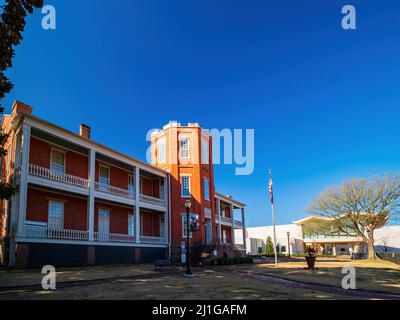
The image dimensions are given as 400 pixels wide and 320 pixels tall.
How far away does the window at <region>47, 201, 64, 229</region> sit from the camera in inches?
822

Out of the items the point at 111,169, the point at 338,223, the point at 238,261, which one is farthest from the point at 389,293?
the point at 338,223

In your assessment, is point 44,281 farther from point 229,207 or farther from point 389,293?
point 229,207

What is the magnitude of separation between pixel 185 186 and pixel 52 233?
1418cm

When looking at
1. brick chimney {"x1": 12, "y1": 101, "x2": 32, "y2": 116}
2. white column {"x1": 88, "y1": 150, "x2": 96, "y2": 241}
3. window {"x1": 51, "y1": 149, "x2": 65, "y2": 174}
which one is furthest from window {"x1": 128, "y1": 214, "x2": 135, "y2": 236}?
brick chimney {"x1": 12, "y1": 101, "x2": 32, "y2": 116}

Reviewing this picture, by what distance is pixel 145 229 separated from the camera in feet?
98.2

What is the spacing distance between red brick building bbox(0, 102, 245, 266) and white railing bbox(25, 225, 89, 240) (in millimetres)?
59

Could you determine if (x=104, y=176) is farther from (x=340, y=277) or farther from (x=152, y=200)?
(x=340, y=277)

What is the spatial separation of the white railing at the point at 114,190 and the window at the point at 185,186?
5.98 metres

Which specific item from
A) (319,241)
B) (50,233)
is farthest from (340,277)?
(319,241)

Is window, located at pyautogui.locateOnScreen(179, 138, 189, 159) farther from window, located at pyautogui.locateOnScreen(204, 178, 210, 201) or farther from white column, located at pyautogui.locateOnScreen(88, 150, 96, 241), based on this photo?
white column, located at pyautogui.locateOnScreen(88, 150, 96, 241)

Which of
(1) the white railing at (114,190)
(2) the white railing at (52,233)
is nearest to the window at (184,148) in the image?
(1) the white railing at (114,190)

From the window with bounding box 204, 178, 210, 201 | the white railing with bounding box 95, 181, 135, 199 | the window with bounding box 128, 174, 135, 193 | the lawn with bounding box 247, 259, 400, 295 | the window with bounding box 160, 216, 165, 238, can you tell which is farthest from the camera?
the window with bounding box 204, 178, 210, 201

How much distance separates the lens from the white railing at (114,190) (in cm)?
2383

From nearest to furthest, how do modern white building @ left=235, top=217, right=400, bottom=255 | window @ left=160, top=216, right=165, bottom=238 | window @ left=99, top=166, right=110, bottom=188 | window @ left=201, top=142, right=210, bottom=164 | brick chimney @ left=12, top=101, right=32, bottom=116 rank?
brick chimney @ left=12, top=101, right=32, bottom=116
window @ left=99, top=166, right=110, bottom=188
window @ left=160, top=216, right=165, bottom=238
window @ left=201, top=142, right=210, bottom=164
modern white building @ left=235, top=217, right=400, bottom=255
